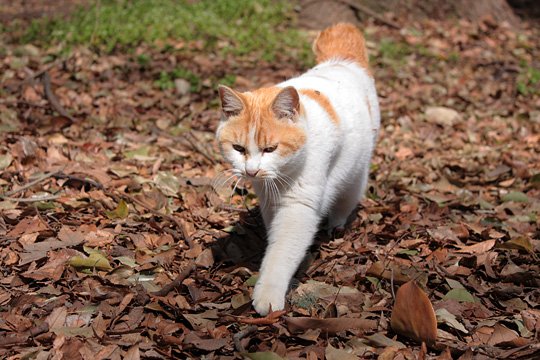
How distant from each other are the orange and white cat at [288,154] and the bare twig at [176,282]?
0.45 m

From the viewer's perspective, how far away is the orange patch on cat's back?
139 inches

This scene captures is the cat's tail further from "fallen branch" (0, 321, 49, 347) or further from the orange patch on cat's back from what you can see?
"fallen branch" (0, 321, 49, 347)

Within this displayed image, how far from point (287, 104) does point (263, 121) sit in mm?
163

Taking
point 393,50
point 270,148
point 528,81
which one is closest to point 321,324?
point 270,148

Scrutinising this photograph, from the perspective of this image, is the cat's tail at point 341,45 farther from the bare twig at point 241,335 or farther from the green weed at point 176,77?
the green weed at point 176,77

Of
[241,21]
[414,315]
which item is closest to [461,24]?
[241,21]

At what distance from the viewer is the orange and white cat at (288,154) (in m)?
3.19

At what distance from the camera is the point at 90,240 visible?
12.1ft

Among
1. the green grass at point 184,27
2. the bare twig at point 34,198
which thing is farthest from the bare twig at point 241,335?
the green grass at point 184,27

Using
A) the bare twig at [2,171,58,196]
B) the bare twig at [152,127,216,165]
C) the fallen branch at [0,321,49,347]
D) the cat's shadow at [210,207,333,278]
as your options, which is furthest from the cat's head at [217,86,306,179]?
the bare twig at [152,127,216,165]

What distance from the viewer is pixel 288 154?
10.6ft

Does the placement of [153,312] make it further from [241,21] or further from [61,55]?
[241,21]

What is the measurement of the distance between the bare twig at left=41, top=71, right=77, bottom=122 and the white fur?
2.78m

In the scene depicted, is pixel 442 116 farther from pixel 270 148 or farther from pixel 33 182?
pixel 33 182
